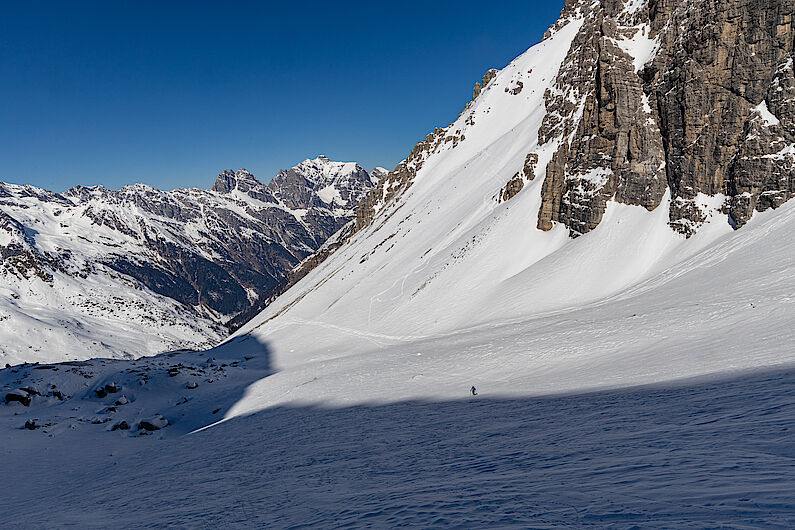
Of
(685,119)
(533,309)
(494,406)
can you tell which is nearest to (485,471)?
(494,406)

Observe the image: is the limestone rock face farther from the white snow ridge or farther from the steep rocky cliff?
the white snow ridge

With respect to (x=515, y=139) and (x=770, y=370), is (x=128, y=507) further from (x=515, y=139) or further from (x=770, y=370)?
(x=515, y=139)

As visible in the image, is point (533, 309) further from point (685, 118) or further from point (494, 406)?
point (494, 406)

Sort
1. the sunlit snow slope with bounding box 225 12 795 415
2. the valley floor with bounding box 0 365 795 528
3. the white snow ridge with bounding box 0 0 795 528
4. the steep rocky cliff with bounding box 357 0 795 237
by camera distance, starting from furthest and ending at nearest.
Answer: the steep rocky cliff with bounding box 357 0 795 237 → the sunlit snow slope with bounding box 225 12 795 415 → the white snow ridge with bounding box 0 0 795 528 → the valley floor with bounding box 0 365 795 528

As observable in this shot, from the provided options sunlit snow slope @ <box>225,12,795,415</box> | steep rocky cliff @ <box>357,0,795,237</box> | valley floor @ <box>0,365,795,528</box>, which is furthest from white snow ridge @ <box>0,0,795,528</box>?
steep rocky cliff @ <box>357,0,795,237</box>

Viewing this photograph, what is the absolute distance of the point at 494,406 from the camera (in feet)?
50.0

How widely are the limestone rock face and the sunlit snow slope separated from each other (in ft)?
6.21

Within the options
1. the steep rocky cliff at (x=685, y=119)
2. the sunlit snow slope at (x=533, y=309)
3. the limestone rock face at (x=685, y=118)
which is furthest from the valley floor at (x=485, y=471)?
the limestone rock face at (x=685, y=118)

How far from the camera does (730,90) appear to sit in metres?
36.2

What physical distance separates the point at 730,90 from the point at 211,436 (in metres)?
47.2

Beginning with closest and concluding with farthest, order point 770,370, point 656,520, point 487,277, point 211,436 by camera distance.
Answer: point 656,520
point 770,370
point 211,436
point 487,277

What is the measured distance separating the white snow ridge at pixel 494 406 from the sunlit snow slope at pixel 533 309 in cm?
22

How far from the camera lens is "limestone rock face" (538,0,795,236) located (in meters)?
33.4

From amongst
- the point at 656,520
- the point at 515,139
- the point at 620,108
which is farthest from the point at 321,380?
the point at 515,139
